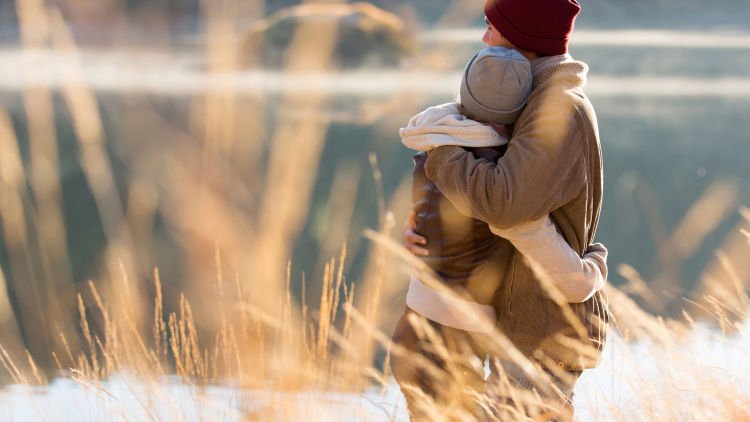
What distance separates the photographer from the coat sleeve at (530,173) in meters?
1.29

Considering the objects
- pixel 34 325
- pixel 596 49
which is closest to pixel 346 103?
pixel 34 325

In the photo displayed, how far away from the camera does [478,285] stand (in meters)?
1.43

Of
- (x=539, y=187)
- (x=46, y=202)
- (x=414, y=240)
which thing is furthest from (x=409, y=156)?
(x=539, y=187)

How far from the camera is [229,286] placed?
4211 mm

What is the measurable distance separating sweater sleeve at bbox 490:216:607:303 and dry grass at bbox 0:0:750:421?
52 millimetres

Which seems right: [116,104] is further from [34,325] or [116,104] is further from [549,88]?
[549,88]

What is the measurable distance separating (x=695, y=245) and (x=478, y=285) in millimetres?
4280

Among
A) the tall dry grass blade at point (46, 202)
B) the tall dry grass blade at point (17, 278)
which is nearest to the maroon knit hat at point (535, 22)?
the tall dry grass blade at point (46, 202)

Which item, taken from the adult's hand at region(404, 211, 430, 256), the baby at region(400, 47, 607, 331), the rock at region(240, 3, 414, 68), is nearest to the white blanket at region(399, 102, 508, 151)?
the baby at region(400, 47, 607, 331)

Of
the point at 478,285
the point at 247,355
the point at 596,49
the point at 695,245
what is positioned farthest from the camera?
the point at 596,49

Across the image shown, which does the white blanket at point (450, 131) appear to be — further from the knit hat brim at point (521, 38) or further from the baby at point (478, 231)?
the knit hat brim at point (521, 38)

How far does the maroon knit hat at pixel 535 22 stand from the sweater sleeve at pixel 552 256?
0.81ft

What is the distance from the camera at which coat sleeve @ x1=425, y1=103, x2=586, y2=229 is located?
129 cm

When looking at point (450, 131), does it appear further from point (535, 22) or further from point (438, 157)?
point (535, 22)
